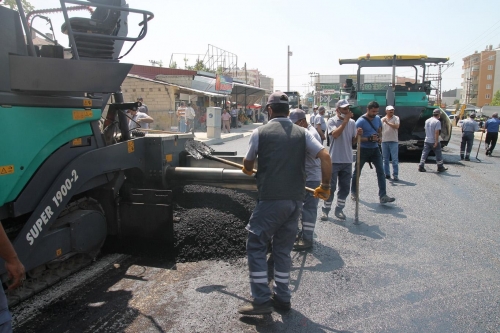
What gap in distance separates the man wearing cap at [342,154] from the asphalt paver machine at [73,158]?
6.02 feet

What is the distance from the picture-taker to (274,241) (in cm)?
345

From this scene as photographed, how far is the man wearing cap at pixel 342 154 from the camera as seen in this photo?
5.92 m

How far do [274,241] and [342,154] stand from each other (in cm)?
285

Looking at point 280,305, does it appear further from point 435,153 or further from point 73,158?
point 435,153

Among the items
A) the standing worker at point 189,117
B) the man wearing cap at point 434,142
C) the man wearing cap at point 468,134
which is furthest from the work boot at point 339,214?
the standing worker at point 189,117

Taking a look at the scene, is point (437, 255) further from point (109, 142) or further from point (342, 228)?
point (109, 142)

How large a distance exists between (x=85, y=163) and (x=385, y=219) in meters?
4.44

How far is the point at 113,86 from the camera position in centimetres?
337

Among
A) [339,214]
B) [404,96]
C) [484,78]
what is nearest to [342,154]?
[339,214]

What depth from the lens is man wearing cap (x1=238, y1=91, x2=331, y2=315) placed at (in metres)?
3.27

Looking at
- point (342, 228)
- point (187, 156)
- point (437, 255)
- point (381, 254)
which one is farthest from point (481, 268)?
point (187, 156)

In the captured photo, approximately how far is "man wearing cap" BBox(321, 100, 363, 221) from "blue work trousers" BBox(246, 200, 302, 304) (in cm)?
262

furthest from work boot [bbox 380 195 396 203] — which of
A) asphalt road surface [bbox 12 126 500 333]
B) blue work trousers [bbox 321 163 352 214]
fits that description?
blue work trousers [bbox 321 163 352 214]

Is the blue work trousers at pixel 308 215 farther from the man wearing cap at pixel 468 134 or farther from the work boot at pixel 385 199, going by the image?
the man wearing cap at pixel 468 134
